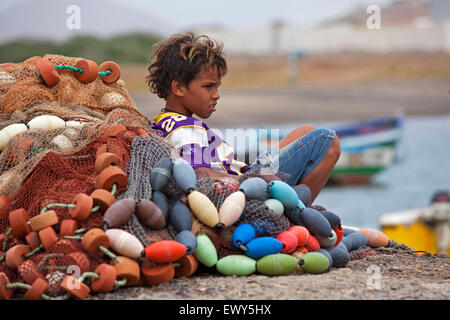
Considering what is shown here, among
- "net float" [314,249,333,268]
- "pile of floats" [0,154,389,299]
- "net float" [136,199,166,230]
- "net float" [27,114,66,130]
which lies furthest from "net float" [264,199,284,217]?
"net float" [27,114,66,130]

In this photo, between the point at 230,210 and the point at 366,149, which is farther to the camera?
the point at 366,149

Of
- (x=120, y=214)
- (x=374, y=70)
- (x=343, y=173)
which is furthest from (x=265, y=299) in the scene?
(x=374, y=70)

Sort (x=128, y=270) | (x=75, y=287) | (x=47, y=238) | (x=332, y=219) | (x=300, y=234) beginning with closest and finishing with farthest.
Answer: (x=75, y=287) → (x=128, y=270) → (x=47, y=238) → (x=300, y=234) → (x=332, y=219)

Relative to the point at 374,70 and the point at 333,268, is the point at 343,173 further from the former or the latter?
the point at 333,268

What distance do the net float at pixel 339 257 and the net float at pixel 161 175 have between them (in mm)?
1129

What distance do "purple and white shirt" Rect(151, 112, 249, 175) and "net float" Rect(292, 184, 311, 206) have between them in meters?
0.40

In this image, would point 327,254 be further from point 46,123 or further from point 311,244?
point 46,123

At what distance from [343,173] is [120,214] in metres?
23.5

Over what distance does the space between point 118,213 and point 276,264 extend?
0.93 meters

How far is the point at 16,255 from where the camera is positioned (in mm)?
3367

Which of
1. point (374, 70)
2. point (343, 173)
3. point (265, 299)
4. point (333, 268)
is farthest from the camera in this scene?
point (374, 70)

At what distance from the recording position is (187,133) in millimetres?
4082

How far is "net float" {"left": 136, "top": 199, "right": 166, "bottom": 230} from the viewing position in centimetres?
345

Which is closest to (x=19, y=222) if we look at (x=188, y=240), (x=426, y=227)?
(x=188, y=240)
